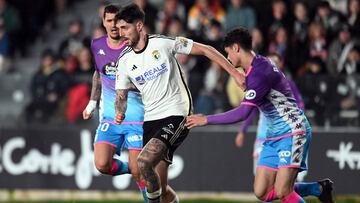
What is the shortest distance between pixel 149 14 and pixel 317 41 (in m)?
3.48

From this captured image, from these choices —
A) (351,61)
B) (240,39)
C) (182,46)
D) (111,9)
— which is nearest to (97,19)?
(351,61)

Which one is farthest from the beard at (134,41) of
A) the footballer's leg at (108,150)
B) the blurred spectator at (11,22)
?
the blurred spectator at (11,22)

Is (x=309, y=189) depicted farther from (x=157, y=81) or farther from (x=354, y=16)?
(x=354, y=16)

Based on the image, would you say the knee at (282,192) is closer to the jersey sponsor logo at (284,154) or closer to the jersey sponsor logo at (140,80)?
the jersey sponsor logo at (284,154)

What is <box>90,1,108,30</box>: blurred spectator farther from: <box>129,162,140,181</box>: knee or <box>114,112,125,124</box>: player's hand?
<box>114,112,125,124</box>: player's hand

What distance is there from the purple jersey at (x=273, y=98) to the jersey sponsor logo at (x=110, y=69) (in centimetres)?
210

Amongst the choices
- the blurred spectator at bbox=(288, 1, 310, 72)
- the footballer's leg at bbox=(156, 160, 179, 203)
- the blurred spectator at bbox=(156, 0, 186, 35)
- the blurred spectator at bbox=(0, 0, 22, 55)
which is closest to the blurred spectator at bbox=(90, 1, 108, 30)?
the blurred spectator at bbox=(156, 0, 186, 35)

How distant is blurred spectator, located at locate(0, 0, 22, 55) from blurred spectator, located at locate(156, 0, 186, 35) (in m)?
3.64

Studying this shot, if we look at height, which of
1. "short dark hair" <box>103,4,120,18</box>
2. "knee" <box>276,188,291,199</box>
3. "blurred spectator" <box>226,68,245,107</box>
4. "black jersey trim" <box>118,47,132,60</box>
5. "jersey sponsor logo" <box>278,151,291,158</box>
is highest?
"short dark hair" <box>103,4,120,18</box>

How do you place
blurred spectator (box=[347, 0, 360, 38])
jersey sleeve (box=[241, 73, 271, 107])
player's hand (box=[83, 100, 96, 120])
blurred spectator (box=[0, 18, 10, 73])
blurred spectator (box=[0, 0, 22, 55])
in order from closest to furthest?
jersey sleeve (box=[241, 73, 271, 107]) < player's hand (box=[83, 100, 96, 120]) < blurred spectator (box=[347, 0, 360, 38]) < blurred spectator (box=[0, 18, 10, 73]) < blurred spectator (box=[0, 0, 22, 55])

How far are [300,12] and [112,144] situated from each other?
21.0 ft

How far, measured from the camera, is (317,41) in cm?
1959

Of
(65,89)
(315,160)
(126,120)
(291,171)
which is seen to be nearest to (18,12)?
(65,89)

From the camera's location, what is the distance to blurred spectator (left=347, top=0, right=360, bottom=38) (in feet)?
64.2
